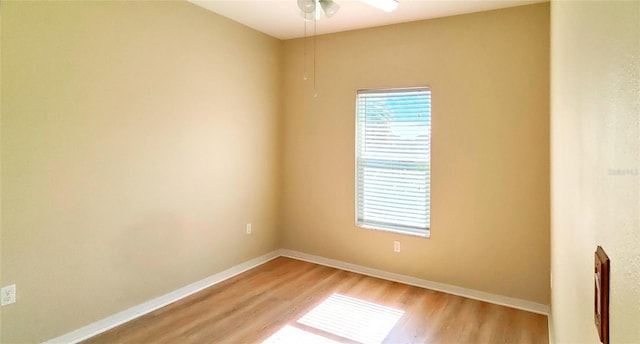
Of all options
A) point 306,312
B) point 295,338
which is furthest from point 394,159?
point 295,338

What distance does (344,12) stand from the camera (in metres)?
3.63

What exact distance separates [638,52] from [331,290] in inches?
141

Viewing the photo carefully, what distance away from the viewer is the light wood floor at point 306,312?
2865 mm

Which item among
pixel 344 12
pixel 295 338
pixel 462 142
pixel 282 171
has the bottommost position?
pixel 295 338

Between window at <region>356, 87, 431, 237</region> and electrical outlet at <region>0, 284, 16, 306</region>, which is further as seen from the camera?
window at <region>356, 87, 431, 237</region>

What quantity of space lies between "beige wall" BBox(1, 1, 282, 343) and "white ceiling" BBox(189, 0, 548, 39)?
0.22 metres

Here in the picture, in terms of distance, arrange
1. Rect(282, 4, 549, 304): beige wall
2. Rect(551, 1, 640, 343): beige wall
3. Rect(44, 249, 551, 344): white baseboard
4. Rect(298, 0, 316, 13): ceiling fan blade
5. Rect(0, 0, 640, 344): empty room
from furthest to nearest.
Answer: Rect(282, 4, 549, 304): beige wall → Rect(44, 249, 551, 344): white baseboard → Rect(298, 0, 316, 13): ceiling fan blade → Rect(0, 0, 640, 344): empty room → Rect(551, 1, 640, 343): beige wall

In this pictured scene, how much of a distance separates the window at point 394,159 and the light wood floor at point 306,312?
0.74 m

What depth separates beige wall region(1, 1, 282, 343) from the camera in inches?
96.0

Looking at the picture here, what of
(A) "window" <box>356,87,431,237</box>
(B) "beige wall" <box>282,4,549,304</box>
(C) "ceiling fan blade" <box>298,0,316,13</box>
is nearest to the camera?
(C) "ceiling fan blade" <box>298,0,316,13</box>

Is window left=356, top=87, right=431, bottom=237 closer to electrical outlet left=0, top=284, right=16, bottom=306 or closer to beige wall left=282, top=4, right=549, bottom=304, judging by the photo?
beige wall left=282, top=4, right=549, bottom=304

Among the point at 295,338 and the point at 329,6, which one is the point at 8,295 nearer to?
the point at 295,338

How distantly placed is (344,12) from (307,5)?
966 millimetres

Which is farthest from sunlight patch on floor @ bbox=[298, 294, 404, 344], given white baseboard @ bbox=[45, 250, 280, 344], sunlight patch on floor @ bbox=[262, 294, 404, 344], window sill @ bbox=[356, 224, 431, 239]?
white baseboard @ bbox=[45, 250, 280, 344]
